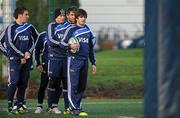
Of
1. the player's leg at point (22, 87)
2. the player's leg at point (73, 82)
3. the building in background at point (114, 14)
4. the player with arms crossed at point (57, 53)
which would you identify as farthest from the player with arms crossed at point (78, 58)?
the building in background at point (114, 14)

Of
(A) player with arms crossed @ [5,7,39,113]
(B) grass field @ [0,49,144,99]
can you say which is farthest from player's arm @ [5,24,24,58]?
(B) grass field @ [0,49,144,99]

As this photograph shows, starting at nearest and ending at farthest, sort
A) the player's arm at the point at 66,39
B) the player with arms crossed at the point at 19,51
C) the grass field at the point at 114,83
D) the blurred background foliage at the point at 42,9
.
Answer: the player's arm at the point at 66,39 < the player with arms crossed at the point at 19,51 < the blurred background foliage at the point at 42,9 < the grass field at the point at 114,83

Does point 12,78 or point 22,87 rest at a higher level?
point 12,78

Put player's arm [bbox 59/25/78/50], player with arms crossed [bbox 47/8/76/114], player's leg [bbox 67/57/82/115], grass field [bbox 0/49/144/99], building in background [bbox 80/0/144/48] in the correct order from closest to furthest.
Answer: player's leg [bbox 67/57/82/115]
player's arm [bbox 59/25/78/50]
player with arms crossed [bbox 47/8/76/114]
grass field [bbox 0/49/144/99]
building in background [bbox 80/0/144/48]

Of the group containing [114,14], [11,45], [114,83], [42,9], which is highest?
[42,9]

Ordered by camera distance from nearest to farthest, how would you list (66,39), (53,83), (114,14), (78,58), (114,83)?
(78,58), (66,39), (53,83), (114,14), (114,83)

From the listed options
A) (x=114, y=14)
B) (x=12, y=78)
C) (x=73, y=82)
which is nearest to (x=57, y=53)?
(x=73, y=82)

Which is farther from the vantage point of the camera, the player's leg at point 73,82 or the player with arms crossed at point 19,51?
the player with arms crossed at point 19,51

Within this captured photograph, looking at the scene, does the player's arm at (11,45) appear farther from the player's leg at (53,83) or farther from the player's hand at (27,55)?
the player's leg at (53,83)

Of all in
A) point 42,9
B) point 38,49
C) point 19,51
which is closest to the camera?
point 19,51

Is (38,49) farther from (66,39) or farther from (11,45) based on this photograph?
(66,39)

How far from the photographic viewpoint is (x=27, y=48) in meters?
12.2

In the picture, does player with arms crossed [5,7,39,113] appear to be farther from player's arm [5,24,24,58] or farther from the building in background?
the building in background

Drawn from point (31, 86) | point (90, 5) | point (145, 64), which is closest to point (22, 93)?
point (31, 86)
